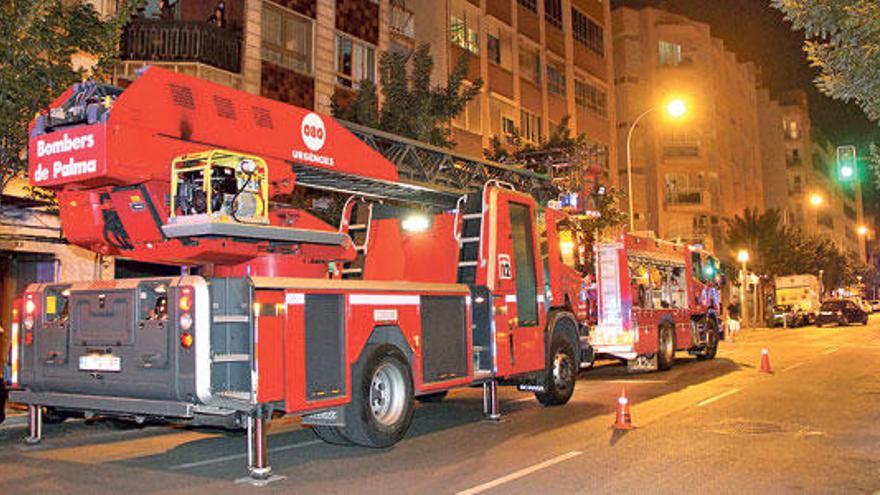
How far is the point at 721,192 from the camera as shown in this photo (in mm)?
63750

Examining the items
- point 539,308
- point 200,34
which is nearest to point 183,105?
point 539,308

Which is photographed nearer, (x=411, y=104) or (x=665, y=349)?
(x=665, y=349)

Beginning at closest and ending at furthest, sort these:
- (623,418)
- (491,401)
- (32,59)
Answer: (623,418) < (491,401) < (32,59)

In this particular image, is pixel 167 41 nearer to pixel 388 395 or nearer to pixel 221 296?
pixel 388 395

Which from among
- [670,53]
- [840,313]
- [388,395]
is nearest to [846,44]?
[388,395]

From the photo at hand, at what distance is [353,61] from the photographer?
25859 mm

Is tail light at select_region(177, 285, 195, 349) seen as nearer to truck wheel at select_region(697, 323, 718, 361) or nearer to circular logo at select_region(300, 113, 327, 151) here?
circular logo at select_region(300, 113, 327, 151)

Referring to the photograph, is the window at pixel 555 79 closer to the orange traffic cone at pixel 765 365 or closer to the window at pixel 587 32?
the window at pixel 587 32

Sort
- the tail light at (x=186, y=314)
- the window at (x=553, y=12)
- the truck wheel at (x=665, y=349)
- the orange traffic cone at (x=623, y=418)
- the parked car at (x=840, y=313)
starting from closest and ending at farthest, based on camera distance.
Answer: the tail light at (x=186, y=314) < the orange traffic cone at (x=623, y=418) < the truck wheel at (x=665, y=349) < the window at (x=553, y=12) < the parked car at (x=840, y=313)

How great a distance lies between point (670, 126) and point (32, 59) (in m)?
54.6

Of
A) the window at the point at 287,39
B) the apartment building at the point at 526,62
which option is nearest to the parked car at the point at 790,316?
the apartment building at the point at 526,62

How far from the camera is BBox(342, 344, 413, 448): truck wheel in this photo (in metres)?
8.70

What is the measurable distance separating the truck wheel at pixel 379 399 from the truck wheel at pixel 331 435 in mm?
212

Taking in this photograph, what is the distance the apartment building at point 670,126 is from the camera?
191 ft
